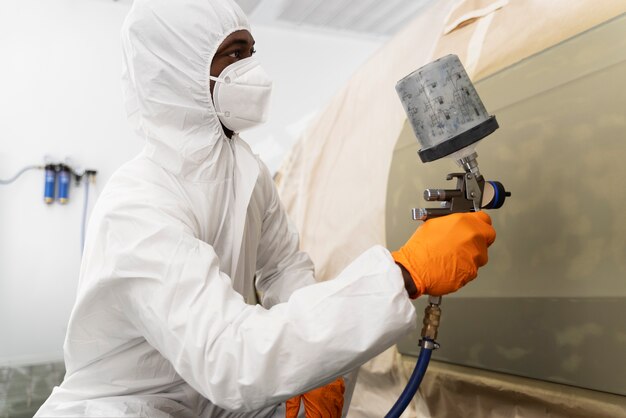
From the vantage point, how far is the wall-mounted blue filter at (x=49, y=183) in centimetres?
296

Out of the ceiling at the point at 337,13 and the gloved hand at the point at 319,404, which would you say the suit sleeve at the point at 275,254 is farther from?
the ceiling at the point at 337,13

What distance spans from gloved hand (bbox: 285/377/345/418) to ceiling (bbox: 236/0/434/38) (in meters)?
2.75

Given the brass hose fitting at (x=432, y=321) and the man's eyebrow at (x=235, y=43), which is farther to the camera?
the man's eyebrow at (x=235, y=43)

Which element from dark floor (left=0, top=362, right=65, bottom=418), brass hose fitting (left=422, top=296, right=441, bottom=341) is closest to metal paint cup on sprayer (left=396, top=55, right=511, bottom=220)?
brass hose fitting (left=422, top=296, right=441, bottom=341)

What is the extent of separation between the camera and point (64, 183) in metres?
3.00

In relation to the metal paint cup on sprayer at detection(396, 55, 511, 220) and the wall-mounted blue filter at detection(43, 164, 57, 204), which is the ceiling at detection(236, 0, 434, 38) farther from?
the metal paint cup on sprayer at detection(396, 55, 511, 220)

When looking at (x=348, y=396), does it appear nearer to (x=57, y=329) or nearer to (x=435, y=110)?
(x=435, y=110)

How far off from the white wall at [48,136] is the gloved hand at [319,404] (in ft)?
7.12

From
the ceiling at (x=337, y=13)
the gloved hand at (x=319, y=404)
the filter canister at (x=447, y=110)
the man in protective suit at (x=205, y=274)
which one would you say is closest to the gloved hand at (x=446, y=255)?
the man in protective suit at (x=205, y=274)

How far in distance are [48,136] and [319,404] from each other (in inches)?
103

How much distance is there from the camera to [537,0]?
1035 millimetres

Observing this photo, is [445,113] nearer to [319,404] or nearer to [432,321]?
[432,321]

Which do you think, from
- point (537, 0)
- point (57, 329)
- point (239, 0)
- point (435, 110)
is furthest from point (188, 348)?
point (239, 0)

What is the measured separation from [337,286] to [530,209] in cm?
41
